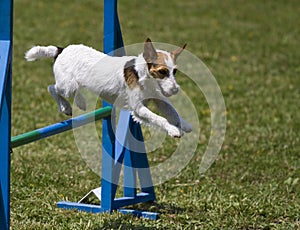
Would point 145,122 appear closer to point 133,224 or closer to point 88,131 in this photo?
point 133,224

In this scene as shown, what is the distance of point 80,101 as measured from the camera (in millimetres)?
4422

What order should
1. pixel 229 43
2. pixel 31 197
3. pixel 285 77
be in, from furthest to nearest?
1. pixel 229 43
2. pixel 285 77
3. pixel 31 197

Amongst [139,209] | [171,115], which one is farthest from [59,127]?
[139,209]

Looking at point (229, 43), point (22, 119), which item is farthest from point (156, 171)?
point (229, 43)

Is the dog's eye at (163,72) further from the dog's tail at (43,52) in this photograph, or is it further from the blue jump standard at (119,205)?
the blue jump standard at (119,205)

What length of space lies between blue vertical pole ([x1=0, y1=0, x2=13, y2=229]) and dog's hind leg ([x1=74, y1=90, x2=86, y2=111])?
1.72ft

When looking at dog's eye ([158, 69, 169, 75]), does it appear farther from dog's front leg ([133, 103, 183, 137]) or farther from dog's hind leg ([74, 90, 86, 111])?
dog's hind leg ([74, 90, 86, 111])

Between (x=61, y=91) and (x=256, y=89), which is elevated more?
(x=61, y=91)

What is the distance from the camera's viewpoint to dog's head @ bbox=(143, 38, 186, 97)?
3812 millimetres

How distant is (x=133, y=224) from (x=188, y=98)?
177 inches

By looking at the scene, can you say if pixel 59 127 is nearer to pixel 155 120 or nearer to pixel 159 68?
pixel 155 120

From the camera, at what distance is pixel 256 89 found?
9.82 metres

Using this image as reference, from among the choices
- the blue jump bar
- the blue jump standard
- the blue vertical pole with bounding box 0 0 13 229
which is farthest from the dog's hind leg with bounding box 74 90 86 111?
the blue jump standard

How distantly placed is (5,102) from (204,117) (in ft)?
15.7
